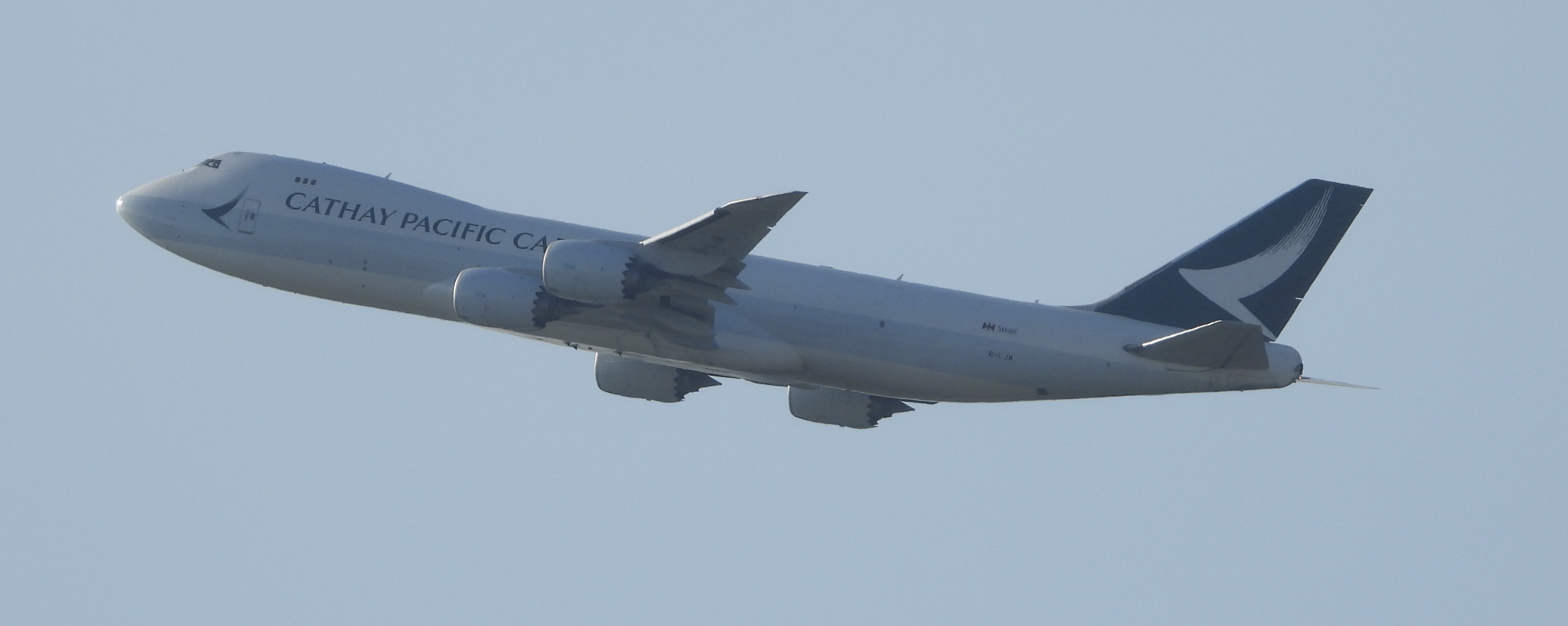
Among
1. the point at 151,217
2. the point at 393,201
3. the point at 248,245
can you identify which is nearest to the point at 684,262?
the point at 393,201

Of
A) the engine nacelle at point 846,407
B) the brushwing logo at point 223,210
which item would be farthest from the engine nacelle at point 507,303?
the brushwing logo at point 223,210

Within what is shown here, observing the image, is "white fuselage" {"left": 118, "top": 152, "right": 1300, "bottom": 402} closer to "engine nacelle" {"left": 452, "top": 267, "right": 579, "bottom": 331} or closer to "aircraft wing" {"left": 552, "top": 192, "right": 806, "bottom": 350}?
"aircraft wing" {"left": 552, "top": 192, "right": 806, "bottom": 350}

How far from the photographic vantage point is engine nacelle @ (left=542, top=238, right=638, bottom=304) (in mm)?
40781

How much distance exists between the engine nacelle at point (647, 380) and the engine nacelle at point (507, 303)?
15.5ft

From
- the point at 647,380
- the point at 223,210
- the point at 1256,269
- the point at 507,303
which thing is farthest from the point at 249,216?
the point at 1256,269

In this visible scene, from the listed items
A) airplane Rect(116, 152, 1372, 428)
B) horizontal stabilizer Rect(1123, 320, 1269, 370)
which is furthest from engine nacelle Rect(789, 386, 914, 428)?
horizontal stabilizer Rect(1123, 320, 1269, 370)

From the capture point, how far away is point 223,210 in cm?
4712

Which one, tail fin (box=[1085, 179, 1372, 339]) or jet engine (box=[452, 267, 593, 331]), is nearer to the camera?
jet engine (box=[452, 267, 593, 331])

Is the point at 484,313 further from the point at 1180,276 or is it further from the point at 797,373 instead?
the point at 1180,276

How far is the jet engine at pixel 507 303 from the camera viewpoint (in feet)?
139

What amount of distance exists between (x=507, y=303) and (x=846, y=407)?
9305 mm

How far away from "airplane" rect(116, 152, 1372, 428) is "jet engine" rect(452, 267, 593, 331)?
41mm

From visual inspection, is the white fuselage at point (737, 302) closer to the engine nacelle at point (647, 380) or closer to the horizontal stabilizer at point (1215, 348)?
the horizontal stabilizer at point (1215, 348)

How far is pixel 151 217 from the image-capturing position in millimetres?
48031
